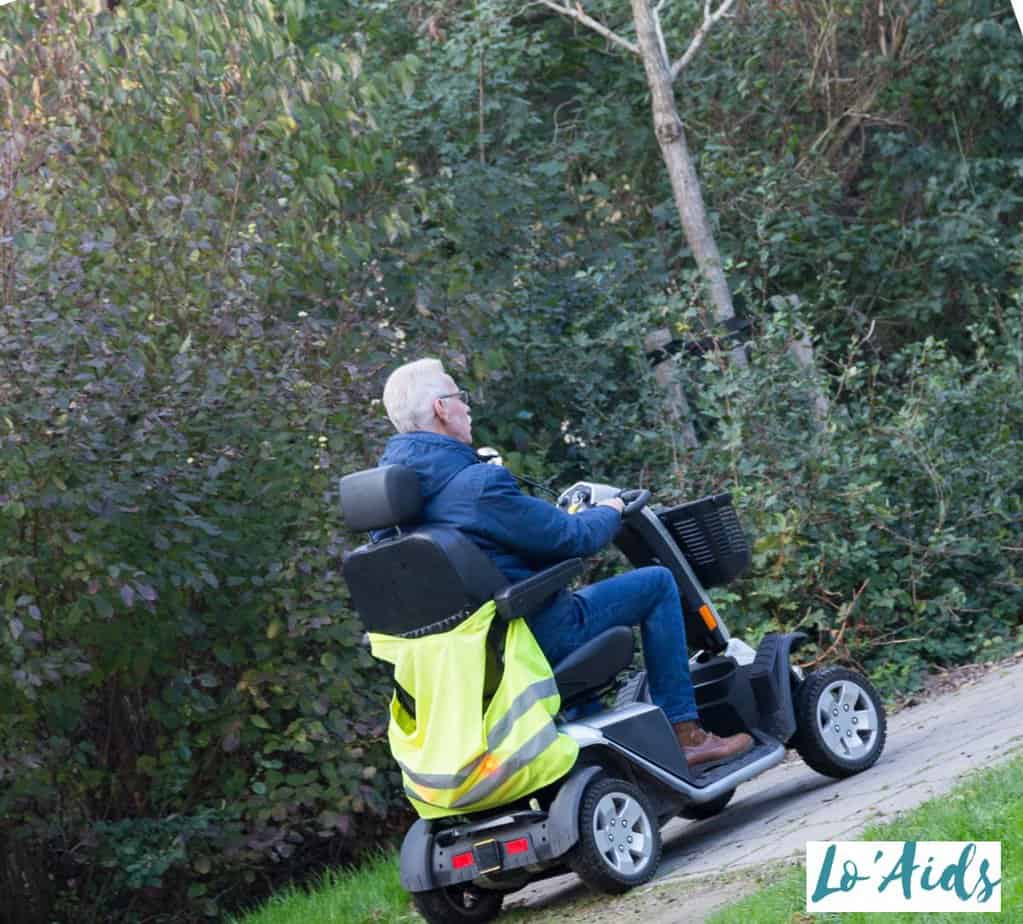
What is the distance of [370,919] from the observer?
22.9 ft

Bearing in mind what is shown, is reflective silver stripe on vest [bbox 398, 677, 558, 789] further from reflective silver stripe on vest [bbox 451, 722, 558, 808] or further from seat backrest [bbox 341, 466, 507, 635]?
seat backrest [bbox 341, 466, 507, 635]

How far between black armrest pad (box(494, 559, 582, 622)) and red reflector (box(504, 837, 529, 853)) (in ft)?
2.43

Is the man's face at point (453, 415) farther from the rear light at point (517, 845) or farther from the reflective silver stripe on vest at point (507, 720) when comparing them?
the rear light at point (517, 845)

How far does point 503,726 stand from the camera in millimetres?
5855

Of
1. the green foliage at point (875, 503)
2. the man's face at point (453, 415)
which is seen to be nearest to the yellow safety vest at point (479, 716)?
the man's face at point (453, 415)

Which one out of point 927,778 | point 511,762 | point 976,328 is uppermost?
point 976,328

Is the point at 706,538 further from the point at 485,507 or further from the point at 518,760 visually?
the point at 518,760

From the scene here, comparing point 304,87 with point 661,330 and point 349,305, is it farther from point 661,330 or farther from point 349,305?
point 661,330

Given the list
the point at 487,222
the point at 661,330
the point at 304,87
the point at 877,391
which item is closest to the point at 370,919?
the point at 304,87

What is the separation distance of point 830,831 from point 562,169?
864 centimetres

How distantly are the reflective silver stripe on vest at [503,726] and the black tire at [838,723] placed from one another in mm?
1451

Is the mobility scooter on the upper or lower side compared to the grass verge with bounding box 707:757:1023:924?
upper

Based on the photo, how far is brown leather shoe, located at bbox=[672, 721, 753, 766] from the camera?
652cm

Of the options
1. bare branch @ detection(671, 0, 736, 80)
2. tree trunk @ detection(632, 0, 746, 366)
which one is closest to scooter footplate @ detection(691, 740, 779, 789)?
tree trunk @ detection(632, 0, 746, 366)
